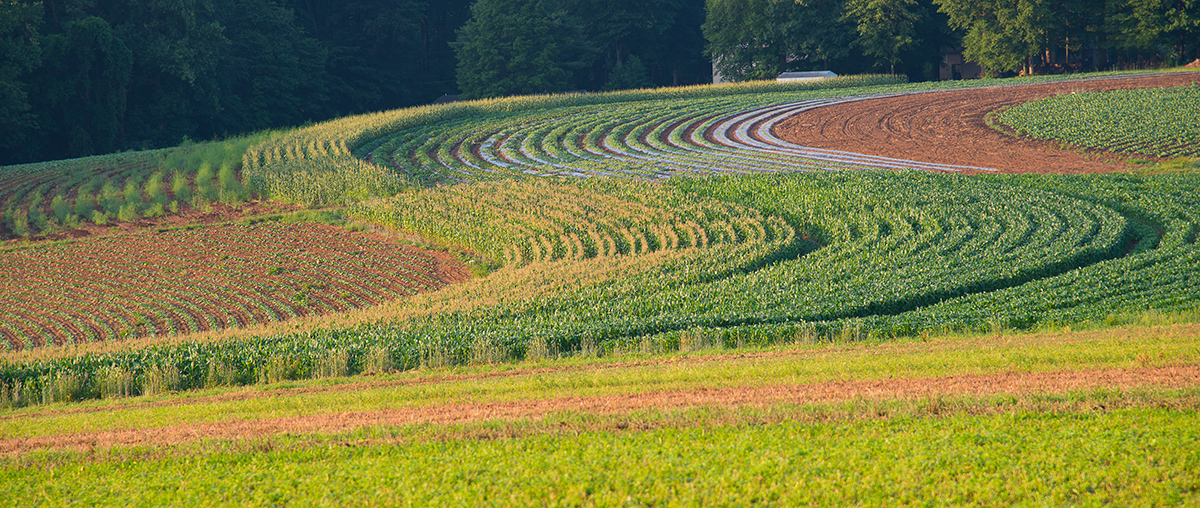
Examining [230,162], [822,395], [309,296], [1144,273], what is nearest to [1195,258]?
[1144,273]

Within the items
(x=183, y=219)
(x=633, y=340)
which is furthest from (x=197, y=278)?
(x=633, y=340)

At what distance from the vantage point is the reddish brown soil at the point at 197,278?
69.9 ft

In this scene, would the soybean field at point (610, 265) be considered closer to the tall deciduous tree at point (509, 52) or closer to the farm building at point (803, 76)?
the farm building at point (803, 76)

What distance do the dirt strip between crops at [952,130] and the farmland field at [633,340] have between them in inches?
51.3

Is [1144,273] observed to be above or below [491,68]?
below

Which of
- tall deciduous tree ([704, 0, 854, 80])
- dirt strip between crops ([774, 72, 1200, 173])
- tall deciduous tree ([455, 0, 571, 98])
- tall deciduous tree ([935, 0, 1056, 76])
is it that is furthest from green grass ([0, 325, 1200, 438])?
tall deciduous tree ([704, 0, 854, 80])

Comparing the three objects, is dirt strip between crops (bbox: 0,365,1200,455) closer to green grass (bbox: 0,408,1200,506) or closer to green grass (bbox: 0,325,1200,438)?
green grass (bbox: 0,325,1200,438)

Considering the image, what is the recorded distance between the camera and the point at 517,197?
33938 millimetres

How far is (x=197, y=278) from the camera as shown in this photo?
25312 millimetres

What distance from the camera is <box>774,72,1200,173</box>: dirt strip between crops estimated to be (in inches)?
1517

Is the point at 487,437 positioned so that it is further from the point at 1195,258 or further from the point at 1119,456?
the point at 1195,258

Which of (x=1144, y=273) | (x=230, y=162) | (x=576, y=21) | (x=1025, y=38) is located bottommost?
(x=1144, y=273)

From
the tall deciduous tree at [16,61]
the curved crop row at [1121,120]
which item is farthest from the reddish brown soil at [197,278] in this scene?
the curved crop row at [1121,120]

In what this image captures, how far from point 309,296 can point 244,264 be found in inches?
196
